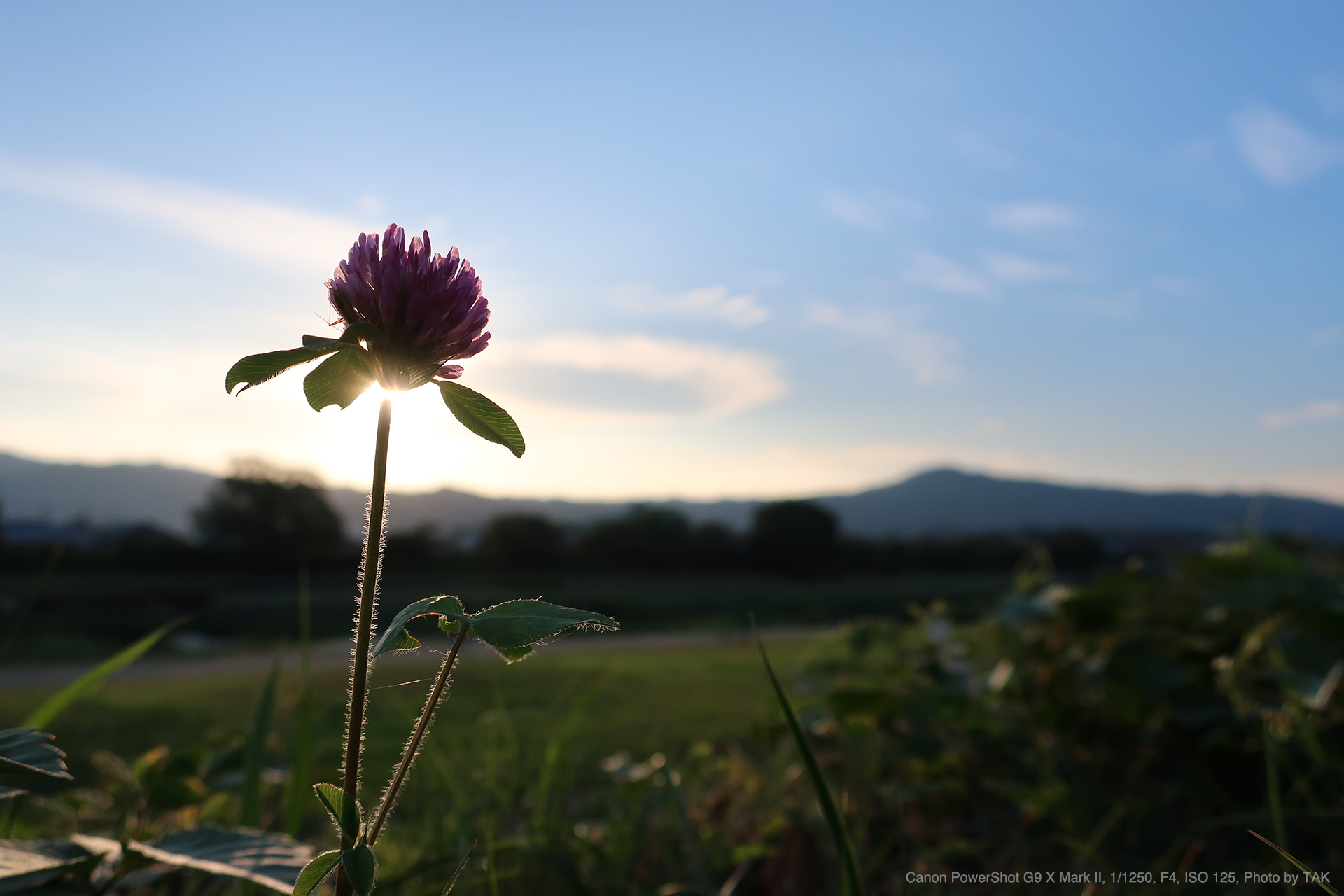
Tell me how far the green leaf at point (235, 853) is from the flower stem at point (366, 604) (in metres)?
0.28

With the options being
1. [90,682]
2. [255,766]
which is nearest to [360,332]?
[255,766]

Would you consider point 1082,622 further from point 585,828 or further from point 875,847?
point 585,828

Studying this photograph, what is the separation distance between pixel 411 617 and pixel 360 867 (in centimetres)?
17

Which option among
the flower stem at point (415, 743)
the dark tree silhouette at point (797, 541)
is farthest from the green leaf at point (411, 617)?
the dark tree silhouette at point (797, 541)

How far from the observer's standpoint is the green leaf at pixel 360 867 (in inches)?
21.2

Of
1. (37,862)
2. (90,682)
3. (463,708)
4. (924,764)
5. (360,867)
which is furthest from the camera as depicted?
(463,708)

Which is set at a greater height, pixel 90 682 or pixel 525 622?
pixel 525 622

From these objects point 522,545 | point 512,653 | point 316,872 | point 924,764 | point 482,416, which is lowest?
point 522,545

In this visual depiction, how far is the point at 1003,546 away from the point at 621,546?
8.75 m

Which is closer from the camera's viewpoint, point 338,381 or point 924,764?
point 338,381

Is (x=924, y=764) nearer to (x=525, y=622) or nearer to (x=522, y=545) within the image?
(x=525, y=622)

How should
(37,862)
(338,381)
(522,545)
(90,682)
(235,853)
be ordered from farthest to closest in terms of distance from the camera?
(522,545) → (90,682) → (235,853) → (37,862) → (338,381)

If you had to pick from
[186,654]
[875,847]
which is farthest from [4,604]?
[875,847]

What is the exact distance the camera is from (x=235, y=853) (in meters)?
0.91
